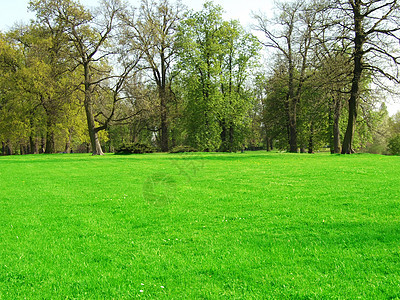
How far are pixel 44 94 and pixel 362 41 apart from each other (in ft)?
107

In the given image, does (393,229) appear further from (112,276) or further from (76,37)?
(76,37)

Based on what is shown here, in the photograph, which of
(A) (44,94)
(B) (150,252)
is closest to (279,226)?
(B) (150,252)

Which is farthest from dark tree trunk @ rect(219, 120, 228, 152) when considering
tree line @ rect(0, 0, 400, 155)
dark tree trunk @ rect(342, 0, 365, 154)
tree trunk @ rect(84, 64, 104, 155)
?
dark tree trunk @ rect(342, 0, 365, 154)

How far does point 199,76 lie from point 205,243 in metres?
35.6

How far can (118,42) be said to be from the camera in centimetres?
2981

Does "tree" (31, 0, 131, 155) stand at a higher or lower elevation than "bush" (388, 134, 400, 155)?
higher

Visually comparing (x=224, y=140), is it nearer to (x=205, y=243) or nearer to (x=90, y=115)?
(x=90, y=115)

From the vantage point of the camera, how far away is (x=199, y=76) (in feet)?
128

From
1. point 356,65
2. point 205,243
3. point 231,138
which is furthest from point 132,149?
point 205,243

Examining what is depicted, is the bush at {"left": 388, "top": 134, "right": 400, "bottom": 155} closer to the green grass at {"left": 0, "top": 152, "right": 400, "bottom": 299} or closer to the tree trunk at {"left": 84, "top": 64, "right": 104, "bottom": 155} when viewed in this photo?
the green grass at {"left": 0, "top": 152, "right": 400, "bottom": 299}

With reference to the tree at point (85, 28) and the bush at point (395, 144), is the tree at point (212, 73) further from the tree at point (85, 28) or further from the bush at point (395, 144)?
the bush at point (395, 144)

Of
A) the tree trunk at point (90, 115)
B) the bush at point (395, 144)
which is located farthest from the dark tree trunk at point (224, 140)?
the bush at point (395, 144)

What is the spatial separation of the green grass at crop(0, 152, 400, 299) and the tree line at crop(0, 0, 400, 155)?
1734cm

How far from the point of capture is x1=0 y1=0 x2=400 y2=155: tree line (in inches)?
941
